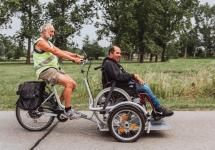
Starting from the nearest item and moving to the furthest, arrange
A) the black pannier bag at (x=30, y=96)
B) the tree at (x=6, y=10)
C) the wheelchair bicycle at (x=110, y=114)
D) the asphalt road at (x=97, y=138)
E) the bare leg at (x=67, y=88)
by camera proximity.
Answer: the asphalt road at (x=97, y=138) < the wheelchair bicycle at (x=110, y=114) < the bare leg at (x=67, y=88) < the black pannier bag at (x=30, y=96) < the tree at (x=6, y=10)

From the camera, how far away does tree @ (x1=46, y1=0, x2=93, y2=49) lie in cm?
5583

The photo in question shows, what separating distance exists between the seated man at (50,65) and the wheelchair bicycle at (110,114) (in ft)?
0.51

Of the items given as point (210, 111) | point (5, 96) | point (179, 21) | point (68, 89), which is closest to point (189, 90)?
point (210, 111)

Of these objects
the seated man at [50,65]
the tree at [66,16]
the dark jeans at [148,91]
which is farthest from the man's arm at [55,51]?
the tree at [66,16]

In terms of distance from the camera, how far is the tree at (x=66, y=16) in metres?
55.8

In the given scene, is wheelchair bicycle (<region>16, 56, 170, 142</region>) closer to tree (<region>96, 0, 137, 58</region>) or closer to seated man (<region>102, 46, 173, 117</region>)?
seated man (<region>102, 46, 173, 117</region>)

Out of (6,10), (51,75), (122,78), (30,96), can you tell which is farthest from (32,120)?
(6,10)

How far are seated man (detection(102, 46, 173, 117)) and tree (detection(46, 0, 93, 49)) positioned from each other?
156 feet

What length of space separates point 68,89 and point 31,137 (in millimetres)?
973

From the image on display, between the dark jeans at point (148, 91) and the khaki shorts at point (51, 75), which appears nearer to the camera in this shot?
the dark jeans at point (148, 91)

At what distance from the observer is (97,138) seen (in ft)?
25.2

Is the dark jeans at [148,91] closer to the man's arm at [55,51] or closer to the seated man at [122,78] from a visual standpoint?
the seated man at [122,78]

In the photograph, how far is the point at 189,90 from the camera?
12961 mm

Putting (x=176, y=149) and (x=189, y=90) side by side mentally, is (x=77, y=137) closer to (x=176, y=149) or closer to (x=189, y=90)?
(x=176, y=149)
